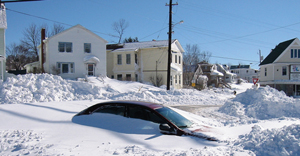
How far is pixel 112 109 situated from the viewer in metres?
6.98

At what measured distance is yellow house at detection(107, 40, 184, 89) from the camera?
3706cm

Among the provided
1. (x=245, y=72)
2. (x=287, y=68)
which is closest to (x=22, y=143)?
(x=287, y=68)

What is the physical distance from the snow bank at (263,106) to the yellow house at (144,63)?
71.0ft

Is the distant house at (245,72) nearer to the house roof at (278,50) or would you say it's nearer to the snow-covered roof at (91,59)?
the house roof at (278,50)

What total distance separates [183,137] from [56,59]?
92.4 feet

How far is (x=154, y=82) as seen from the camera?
121 ft

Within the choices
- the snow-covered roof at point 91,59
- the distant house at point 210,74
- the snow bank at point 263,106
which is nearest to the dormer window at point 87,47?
the snow-covered roof at point 91,59

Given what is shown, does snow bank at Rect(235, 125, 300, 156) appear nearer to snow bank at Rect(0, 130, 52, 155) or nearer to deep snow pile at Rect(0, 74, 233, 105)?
snow bank at Rect(0, 130, 52, 155)

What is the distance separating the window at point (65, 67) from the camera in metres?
31.1

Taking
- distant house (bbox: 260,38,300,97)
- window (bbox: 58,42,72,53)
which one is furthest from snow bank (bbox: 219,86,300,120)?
distant house (bbox: 260,38,300,97)

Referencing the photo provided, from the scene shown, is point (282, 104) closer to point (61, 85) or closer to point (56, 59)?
point (61, 85)

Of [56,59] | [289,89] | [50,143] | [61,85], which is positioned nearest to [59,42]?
[56,59]

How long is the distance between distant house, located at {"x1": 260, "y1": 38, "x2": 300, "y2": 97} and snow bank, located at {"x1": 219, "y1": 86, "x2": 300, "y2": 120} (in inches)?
1002

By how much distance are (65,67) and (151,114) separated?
27339 millimetres
